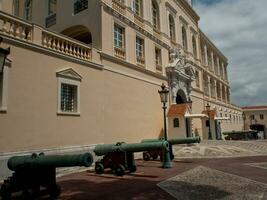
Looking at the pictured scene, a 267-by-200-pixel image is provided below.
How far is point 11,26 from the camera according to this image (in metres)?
9.28

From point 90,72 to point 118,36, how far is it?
3850 millimetres

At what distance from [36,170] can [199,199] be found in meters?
3.51

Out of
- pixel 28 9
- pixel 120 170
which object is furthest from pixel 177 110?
pixel 28 9

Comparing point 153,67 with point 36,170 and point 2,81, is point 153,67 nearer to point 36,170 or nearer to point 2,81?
point 2,81

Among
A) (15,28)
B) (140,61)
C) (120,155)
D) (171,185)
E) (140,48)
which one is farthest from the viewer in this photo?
(140,48)

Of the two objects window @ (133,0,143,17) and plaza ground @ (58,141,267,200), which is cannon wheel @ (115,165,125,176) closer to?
plaza ground @ (58,141,267,200)

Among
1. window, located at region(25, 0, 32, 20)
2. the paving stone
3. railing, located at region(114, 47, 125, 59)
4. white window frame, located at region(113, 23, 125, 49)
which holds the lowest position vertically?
the paving stone

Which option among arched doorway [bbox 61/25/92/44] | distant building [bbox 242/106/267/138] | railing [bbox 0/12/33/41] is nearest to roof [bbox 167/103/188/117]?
arched doorway [bbox 61/25/92/44]

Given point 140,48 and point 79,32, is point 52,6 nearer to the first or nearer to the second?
point 79,32

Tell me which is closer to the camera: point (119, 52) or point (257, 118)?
point (119, 52)

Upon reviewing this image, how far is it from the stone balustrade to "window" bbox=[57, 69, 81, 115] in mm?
938

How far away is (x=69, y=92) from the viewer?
37.8 feet

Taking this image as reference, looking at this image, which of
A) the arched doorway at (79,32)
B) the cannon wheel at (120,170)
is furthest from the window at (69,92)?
the arched doorway at (79,32)

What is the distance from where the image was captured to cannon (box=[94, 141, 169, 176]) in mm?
8672
